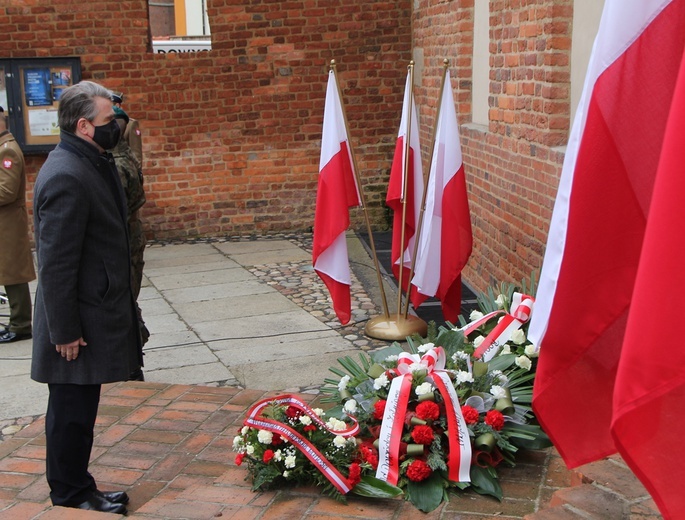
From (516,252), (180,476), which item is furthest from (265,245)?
(180,476)

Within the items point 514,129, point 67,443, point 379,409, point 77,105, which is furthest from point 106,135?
point 514,129

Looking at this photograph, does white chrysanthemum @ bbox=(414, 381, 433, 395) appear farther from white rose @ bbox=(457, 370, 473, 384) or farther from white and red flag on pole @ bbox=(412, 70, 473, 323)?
white and red flag on pole @ bbox=(412, 70, 473, 323)

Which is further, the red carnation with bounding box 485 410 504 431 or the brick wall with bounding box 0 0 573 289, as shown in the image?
the brick wall with bounding box 0 0 573 289

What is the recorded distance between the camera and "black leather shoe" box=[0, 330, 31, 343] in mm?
6523

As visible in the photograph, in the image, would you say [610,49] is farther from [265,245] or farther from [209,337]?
[265,245]

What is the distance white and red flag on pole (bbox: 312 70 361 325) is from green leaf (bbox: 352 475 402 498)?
116 inches

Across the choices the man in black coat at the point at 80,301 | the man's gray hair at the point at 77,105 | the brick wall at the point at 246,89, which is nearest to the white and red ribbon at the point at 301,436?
the man in black coat at the point at 80,301

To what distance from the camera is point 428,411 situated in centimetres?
348

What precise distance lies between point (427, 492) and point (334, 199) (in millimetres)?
3150

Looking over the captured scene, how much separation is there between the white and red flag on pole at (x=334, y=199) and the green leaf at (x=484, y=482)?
116 inches

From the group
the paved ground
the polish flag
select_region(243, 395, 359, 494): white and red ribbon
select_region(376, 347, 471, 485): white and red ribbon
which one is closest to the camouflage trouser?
the paved ground

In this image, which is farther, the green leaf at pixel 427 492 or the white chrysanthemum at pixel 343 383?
the white chrysanthemum at pixel 343 383

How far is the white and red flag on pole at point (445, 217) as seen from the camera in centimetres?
592

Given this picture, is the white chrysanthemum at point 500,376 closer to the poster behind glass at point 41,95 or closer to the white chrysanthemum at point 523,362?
the white chrysanthemum at point 523,362
